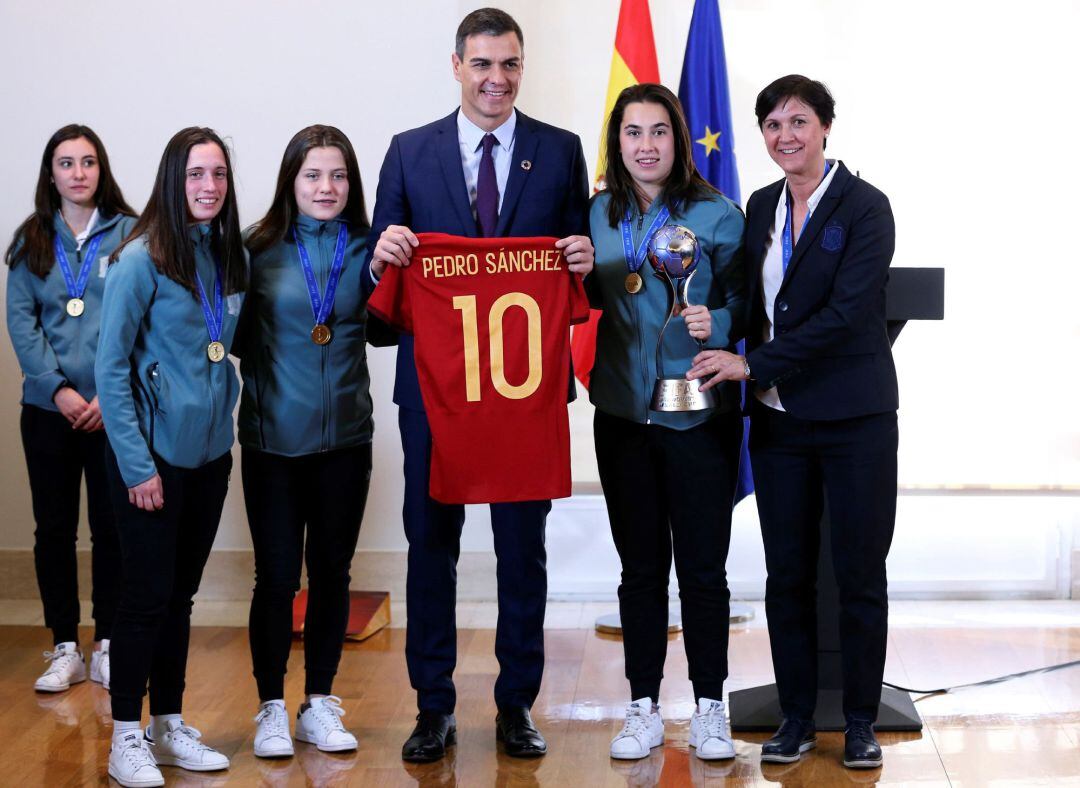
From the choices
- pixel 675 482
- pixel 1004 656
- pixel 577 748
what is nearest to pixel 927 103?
pixel 1004 656

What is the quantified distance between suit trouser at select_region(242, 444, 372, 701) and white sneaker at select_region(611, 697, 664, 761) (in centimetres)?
77

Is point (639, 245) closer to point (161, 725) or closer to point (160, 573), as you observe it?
point (160, 573)

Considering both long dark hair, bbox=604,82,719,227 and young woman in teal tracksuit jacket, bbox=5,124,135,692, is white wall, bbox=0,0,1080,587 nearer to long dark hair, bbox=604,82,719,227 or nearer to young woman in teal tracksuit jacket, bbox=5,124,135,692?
young woman in teal tracksuit jacket, bbox=5,124,135,692

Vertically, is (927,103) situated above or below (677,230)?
above

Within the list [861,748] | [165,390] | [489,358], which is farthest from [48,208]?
[861,748]

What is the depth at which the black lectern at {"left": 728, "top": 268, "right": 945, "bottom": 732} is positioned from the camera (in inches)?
136

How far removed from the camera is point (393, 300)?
316 centimetres

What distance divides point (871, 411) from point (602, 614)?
6.80 feet

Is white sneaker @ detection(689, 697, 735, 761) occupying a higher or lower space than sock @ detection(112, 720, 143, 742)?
lower

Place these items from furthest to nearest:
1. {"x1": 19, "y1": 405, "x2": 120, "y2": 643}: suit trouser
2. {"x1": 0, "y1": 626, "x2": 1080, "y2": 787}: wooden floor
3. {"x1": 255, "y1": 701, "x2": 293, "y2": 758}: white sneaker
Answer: {"x1": 19, "y1": 405, "x2": 120, "y2": 643}: suit trouser → {"x1": 255, "y1": 701, "x2": 293, "y2": 758}: white sneaker → {"x1": 0, "y1": 626, "x2": 1080, "y2": 787}: wooden floor

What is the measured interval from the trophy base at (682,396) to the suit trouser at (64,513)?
190 centimetres

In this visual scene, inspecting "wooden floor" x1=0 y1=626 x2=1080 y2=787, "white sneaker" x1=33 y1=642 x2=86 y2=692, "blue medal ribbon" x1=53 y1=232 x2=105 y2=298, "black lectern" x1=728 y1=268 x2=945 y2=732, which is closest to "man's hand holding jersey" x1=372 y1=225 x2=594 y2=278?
"black lectern" x1=728 y1=268 x2=945 y2=732

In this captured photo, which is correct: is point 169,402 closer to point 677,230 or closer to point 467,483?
point 467,483

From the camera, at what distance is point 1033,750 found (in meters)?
3.38
